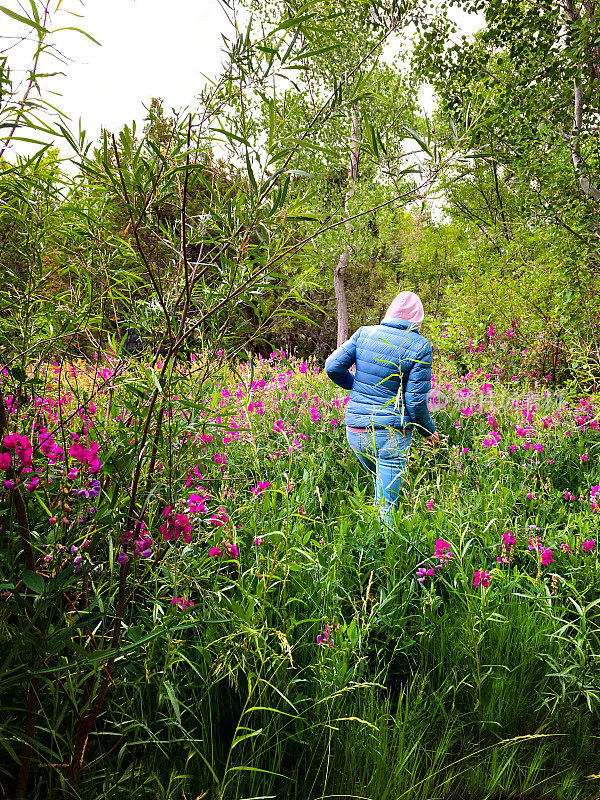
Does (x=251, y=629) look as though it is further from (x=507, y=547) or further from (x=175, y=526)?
(x=507, y=547)

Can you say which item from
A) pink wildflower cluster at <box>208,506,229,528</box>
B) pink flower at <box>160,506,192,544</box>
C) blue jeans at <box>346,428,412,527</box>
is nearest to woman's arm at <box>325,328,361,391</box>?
blue jeans at <box>346,428,412,527</box>

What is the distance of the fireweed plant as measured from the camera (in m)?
1.42

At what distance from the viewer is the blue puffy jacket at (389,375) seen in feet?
12.3

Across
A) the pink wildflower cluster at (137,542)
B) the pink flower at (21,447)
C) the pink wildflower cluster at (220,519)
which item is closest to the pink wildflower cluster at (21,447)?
the pink flower at (21,447)

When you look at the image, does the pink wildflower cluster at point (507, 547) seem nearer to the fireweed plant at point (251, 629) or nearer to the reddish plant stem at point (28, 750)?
the fireweed plant at point (251, 629)

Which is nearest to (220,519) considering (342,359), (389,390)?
(389,390)

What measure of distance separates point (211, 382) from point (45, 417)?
0.62m

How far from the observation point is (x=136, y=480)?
1.39 m

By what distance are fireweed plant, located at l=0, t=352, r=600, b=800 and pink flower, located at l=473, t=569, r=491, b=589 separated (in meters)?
0.02

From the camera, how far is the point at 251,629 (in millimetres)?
1635

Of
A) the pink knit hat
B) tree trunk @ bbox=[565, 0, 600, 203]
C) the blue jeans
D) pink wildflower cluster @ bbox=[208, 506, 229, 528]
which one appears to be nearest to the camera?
pink wildflower cluster @ bbox=[208, 506, 229, 528]

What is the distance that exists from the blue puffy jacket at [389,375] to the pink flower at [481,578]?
128 centimetres

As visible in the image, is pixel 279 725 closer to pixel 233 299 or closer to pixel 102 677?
pixel 102 677

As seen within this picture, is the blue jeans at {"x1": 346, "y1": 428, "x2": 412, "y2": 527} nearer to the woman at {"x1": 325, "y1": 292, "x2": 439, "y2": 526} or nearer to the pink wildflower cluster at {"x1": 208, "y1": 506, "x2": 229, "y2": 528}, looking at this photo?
the woman at {"x1": 325, "y1": 292, "x2": 439, "y2": 526}
